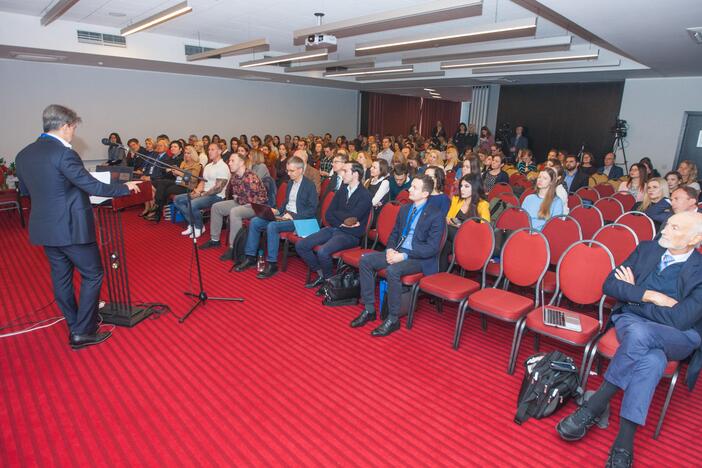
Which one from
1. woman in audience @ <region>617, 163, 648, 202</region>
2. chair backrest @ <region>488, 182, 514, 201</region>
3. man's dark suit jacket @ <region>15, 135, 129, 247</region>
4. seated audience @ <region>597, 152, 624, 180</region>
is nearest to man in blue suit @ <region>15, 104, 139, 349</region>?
man's dark suit jacket @ <region>15, 135, 129, 247</region>

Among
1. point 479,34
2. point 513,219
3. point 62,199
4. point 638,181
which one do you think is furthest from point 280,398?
point 638,181

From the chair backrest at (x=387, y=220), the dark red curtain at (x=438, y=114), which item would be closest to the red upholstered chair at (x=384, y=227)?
the chair backrest at (x=387, y=220)

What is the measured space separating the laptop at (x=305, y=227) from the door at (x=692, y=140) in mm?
10159

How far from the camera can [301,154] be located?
7328mm

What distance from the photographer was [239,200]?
5836mm

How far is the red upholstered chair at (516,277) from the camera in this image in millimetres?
3078

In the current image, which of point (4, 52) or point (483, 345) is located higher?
point (4, 52)

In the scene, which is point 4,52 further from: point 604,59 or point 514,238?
point 604,59

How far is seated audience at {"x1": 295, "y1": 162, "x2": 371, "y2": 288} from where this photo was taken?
452 centimetres

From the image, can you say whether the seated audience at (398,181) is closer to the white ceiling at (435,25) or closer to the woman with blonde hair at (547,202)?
the woman with blonde hair at (547,202)

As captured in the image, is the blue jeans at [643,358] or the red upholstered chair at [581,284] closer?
the blue jeans at [643,358]

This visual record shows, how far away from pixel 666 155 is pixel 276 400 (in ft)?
38.3

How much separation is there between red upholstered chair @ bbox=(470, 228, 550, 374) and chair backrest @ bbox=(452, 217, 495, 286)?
0.51 feet

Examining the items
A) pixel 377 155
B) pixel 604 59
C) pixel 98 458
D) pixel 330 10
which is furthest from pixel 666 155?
pixel 98 458
